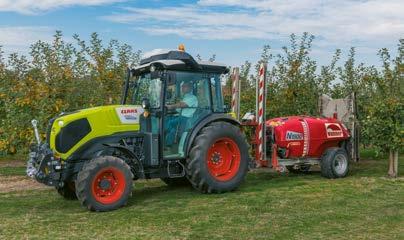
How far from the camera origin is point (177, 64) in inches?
348

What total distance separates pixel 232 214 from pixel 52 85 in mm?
6604

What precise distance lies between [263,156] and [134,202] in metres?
2.96

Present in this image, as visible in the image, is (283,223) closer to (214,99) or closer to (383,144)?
(214,99)

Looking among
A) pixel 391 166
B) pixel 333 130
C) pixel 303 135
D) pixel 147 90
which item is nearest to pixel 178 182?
pixel 147 90

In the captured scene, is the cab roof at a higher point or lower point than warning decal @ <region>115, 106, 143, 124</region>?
higher

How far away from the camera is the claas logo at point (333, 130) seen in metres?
10.9

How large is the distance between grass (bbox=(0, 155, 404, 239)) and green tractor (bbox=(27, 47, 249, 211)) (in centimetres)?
39

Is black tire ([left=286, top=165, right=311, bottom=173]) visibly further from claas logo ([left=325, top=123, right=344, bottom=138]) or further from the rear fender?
the rear fender

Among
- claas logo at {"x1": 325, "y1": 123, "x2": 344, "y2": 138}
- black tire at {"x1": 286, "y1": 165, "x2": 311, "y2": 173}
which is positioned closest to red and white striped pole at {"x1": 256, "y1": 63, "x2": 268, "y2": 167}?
claas logo at {"x1": 325, "y1": 123, "x2": 344, "y2": 138}

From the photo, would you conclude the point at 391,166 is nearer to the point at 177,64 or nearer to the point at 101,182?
the point at 177,64

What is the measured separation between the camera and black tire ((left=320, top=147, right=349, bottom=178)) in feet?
35.2

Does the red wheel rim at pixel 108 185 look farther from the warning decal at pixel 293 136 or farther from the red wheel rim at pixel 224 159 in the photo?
the warning decal at pixel 293 136

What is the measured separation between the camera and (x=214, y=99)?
9484mm

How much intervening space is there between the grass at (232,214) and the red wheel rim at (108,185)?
25 centimetres
